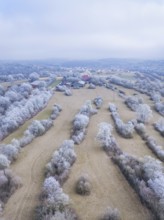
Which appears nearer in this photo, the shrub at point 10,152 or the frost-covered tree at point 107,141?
the shrub at point 10,152

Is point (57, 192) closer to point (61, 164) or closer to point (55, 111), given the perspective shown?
point (61, 164)

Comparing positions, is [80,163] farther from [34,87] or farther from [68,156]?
[34,87]

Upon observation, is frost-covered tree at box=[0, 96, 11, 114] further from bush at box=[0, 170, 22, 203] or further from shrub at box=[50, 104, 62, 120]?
bush at box=[0, 170, 22, 203]

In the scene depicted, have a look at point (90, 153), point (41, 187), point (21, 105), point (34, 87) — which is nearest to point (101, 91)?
point (34, 87)

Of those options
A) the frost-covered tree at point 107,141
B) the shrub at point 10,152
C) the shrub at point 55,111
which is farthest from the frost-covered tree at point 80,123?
the shrub at point 10,152

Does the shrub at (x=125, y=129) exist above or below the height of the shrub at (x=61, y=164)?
below

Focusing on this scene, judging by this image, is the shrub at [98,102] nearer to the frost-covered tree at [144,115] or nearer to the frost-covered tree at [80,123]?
the frost-covered tree at [144,115]

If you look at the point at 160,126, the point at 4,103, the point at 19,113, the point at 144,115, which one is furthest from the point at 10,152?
the point at 4,103

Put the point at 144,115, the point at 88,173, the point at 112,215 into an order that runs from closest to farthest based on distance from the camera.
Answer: the point at 112,215 < the point at 88,173 < the point at 144,115

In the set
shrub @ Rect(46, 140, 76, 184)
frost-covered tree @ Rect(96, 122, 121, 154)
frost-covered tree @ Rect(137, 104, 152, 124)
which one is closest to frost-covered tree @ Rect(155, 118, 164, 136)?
frost-covered tree @ Rect(137, 104, 152, 124)
